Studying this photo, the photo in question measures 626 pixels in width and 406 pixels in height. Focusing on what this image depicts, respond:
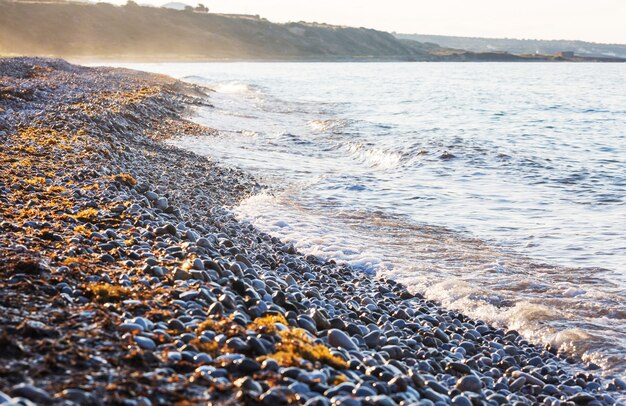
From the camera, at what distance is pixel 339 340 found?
13.7 feet

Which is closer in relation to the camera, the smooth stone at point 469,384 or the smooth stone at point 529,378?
the smooth stone at point 469,384

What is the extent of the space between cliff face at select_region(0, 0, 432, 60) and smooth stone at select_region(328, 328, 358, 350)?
94.3 meters

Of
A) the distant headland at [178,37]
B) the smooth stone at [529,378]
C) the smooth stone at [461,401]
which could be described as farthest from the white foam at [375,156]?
the distant headland at [178,37]

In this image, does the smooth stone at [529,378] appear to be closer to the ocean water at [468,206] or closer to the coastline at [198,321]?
the coastline at [198,321]

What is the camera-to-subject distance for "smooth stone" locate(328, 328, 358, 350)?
13.7 feet

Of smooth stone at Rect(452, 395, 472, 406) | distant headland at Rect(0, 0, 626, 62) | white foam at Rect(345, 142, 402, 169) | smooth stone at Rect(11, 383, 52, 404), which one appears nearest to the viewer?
smooth stone at Rect(11, 383, 52, 404)

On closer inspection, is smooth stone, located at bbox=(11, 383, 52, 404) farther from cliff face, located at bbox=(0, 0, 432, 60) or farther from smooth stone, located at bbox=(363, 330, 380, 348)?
cliff face, located at bbox=(0, 0, 432, 60)

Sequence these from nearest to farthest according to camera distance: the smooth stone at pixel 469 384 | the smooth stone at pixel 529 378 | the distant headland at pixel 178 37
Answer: the smooth stone at pixel 469 384 < the smooth stone at pixel 529 378 < the distant headland at pixel 178 37

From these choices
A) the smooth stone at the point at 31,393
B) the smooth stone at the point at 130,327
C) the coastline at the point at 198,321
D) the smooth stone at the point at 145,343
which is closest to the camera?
A: the smooth stone at the point at 31,393

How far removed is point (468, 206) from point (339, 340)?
8.15m

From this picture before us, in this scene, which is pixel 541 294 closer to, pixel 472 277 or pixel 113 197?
pixel 472 277

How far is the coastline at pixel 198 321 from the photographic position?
10.2ft

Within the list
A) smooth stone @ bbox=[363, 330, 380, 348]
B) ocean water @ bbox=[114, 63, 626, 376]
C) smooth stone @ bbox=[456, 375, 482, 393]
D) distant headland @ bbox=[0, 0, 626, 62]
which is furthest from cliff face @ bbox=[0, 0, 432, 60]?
smooth stone @ bbox=[456, 375, 482, 393]

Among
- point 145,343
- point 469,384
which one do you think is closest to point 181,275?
point 145,343
